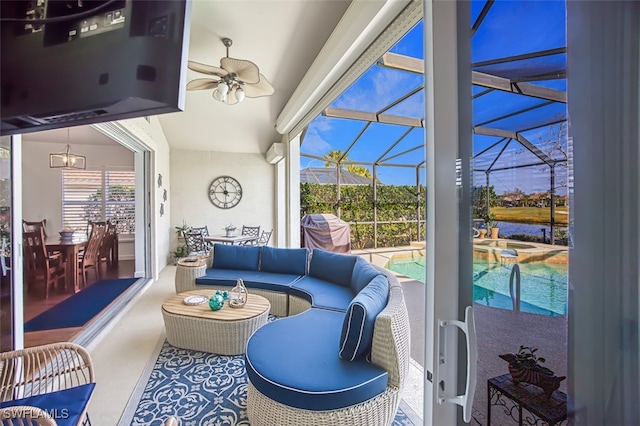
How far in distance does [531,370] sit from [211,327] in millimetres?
2531

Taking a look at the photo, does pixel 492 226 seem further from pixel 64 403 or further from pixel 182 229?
pixel 182 229

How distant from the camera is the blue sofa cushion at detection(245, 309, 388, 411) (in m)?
1.57

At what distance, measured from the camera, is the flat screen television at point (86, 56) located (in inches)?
19.1

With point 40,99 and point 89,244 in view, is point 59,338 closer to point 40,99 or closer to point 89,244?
point 89,244

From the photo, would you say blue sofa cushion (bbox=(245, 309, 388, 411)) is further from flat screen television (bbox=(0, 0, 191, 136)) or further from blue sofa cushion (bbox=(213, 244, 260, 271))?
blue sofa cushion (bbox=(213, 244, 260, 271))

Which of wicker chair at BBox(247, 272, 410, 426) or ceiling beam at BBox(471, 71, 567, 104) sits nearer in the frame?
ceiling beam at BBox(471, 71, 567, 104)

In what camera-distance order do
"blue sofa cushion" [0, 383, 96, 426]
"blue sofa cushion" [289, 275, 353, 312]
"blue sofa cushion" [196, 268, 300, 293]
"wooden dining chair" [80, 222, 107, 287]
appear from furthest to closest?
1. "wooden dining chair" [80, 222, 107, 287]
2. "blue sofa cushion" [196, 268, 300, 293]
3. "blue sofa cushion" [289, 275, 353, 312]
4. "blue sofa cushion" [0, 383, 96, 426]

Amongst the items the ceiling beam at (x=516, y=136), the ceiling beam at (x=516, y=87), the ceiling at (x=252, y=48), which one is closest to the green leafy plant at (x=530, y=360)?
the ceiling beam at (x=516, y=136)

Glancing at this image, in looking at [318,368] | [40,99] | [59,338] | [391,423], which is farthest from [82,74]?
[59,338]

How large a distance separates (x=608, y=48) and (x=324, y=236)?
6.03m

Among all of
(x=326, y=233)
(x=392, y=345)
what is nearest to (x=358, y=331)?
(x=392, y=345)

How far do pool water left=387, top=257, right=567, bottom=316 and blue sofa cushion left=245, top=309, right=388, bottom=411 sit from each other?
114 cm

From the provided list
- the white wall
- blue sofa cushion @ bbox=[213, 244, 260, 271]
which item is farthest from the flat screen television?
the white wall

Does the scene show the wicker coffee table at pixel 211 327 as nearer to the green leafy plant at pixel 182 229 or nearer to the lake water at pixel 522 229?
the lake water at pixel 522 229
